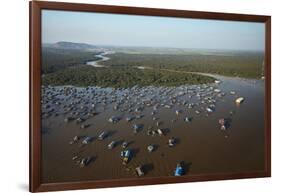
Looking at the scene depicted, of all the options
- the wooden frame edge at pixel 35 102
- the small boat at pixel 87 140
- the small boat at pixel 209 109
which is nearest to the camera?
the wooden frame edge at pixel 35 102

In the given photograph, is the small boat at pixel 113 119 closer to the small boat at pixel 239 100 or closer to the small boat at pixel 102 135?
the small boat at pixel 102 135

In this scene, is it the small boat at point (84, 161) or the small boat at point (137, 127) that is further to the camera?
the small boat at point (137, 127)

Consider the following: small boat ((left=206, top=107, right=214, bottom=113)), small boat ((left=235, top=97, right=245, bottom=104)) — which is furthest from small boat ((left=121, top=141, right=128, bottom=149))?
small boat ((left=235, top=97, right=245, bottom=104))

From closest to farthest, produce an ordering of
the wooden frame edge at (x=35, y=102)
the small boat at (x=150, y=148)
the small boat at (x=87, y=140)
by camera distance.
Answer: the wooden frame edge at (x=35, y=102), the small boat at (x=87, y=140), the small boat at (x=150, y=148)

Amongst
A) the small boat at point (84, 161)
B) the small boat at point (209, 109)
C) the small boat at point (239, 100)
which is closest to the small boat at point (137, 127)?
the small boat at point (84, 161)

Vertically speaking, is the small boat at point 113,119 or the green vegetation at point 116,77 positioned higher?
the green vegetation at point 116,77

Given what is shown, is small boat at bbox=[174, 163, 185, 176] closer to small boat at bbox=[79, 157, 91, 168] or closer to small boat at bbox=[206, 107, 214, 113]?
small boat at bbox=[206, 107, 214, 113]

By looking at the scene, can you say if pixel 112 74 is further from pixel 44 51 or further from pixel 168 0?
pixel 168 0

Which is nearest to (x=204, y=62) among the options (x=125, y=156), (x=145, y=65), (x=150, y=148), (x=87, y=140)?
(x=145, y=65)
